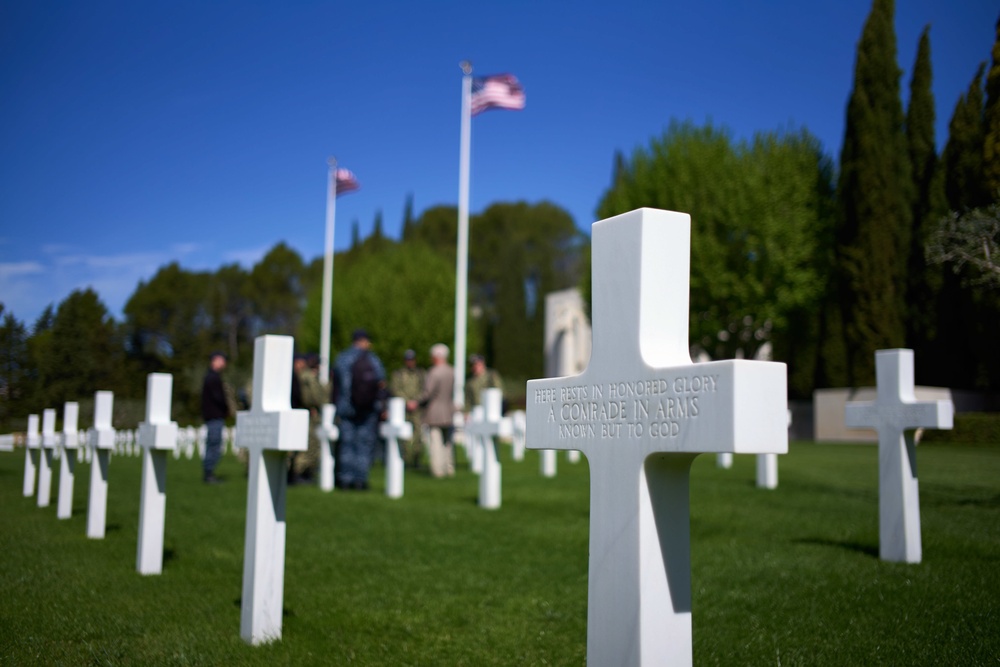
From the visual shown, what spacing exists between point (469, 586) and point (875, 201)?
24.0m

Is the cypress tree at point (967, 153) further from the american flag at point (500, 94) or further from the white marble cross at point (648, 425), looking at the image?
the american flag at point (500, 94)

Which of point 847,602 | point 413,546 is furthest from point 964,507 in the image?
point 413,546

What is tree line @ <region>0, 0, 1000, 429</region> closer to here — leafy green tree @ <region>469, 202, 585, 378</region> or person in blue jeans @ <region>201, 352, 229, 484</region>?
person in blue jeans @ <region>201, 352, 229, 484</region>

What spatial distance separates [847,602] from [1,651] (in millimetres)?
4341

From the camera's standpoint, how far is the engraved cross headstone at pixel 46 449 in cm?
817

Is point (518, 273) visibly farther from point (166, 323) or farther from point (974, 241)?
point (974, 241)

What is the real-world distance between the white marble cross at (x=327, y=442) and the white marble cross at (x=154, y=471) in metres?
5.80

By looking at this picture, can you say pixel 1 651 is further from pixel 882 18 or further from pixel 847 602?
pixel 882 18

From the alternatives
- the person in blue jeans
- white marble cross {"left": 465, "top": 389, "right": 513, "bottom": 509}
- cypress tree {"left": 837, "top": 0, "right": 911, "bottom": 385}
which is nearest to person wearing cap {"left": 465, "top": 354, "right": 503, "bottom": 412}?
the person in blue jeans

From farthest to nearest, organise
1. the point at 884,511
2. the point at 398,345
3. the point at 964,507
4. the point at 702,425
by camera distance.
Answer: the point at 398,345 → the point at 964,507 → the point at 884,511 → the point at 702,425

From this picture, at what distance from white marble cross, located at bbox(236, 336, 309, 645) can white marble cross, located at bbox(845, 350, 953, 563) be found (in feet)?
13.7

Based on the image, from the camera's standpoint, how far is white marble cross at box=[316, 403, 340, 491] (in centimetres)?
1204

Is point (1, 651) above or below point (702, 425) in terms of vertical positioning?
below

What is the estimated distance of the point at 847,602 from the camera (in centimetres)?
480
